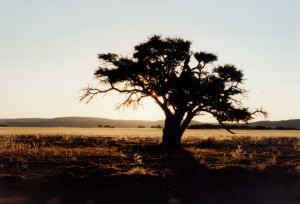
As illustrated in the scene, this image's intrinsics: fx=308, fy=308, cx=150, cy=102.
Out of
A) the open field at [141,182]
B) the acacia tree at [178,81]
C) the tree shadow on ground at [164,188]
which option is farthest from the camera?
the acacia tree at [178,81]

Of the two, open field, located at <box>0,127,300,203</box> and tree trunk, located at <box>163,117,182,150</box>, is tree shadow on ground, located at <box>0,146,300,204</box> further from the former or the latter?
tree trunk, located at <box>163,117,182,150</box>

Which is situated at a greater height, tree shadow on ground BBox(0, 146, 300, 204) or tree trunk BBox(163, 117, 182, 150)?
tree trunk BBox(163, 117, 182, 150)

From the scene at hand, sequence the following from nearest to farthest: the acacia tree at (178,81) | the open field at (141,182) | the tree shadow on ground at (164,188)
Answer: the tree shadow on ground at (164,188) → the open field at (141,182) → the acacia tree at (178,81)

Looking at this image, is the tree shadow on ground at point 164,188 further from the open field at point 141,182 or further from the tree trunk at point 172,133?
the tree trunk at point 172,133

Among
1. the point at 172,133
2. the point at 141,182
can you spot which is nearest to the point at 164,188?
the point at 141,182

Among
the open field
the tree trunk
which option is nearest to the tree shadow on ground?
the open field

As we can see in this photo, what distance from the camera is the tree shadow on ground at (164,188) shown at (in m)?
8.37

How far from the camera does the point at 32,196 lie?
8.19 m

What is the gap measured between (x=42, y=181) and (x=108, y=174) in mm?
Result: 2155

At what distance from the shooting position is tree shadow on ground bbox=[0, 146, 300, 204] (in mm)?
8367

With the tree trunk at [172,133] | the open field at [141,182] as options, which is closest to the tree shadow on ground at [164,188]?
the open field at [141,182]

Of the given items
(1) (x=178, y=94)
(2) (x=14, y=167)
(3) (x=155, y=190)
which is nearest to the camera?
(3) (x=155, y=190)

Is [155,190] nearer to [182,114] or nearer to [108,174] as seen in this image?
[108,174]

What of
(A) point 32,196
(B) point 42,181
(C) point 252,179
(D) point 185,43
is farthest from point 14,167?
(D) point 185,43
